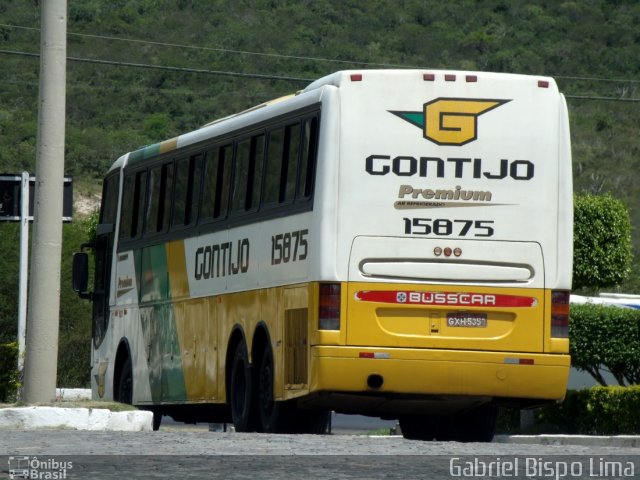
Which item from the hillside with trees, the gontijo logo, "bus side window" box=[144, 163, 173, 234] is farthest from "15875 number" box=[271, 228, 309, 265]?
the hillside with trees

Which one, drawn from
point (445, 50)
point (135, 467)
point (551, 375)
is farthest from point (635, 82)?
point (135, 467)

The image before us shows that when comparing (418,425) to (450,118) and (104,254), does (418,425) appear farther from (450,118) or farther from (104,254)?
(104,254)

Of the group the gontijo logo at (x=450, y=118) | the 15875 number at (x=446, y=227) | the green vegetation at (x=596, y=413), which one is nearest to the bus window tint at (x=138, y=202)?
the gontijo logo at (x=450, y=118)

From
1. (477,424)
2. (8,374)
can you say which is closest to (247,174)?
(8,374)

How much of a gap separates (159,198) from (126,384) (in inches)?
123

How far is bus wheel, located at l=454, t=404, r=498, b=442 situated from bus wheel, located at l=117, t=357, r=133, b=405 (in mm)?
5664

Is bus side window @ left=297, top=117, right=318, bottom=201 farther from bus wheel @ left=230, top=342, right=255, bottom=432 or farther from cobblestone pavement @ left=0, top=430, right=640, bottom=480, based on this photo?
Answer: cobblestone pavement @ left=0, top=430, right=640, bottom=480

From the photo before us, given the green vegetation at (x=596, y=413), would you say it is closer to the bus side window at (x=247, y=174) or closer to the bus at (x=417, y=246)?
the bus at (x=417, y=246)

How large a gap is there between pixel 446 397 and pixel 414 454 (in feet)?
13.2

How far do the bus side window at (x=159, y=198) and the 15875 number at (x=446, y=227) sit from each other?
5.40 m

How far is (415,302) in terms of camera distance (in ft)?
51.6

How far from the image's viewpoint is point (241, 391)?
18359 mm

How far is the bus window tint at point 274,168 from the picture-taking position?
17.0 m

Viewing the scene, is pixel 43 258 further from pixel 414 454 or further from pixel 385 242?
pixel 414 454
